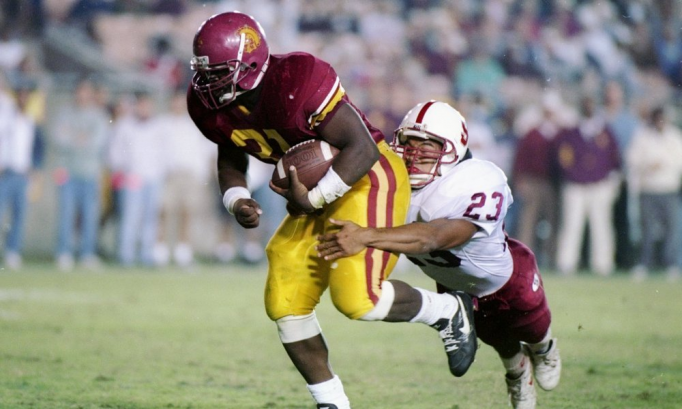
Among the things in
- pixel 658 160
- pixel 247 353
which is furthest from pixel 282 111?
pixel 658 160

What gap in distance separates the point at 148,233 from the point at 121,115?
144 centimetres

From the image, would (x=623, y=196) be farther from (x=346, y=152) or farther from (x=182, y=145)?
(x=346, y=152)

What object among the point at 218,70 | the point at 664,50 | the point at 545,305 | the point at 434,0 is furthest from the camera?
the point at 434,0

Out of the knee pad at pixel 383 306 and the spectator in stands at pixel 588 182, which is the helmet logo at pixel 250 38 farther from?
the spectator in stands at pixel 588 182

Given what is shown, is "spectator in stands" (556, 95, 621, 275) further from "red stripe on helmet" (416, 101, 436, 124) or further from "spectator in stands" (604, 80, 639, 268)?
"red stripe on helmet" (416, 101, 436, 124)

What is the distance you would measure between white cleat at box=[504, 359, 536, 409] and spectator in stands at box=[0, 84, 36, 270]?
304 inches

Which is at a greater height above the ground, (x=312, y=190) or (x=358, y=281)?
(x=312, y=190)

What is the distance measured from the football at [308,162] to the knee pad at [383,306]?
0.52 metres

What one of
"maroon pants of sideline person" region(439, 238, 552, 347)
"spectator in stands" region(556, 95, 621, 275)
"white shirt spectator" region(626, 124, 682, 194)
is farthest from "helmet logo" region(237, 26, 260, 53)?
"white shirt spectator" region(626, 124, 682, 194)

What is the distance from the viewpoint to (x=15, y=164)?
11180 millimetres

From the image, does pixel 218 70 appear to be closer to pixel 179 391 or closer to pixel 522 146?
A: pixel 179 391

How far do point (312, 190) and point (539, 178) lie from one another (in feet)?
26.7

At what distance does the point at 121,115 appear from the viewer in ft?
38.5

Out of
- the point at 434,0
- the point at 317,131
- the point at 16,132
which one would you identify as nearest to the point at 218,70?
the point at 317,131
